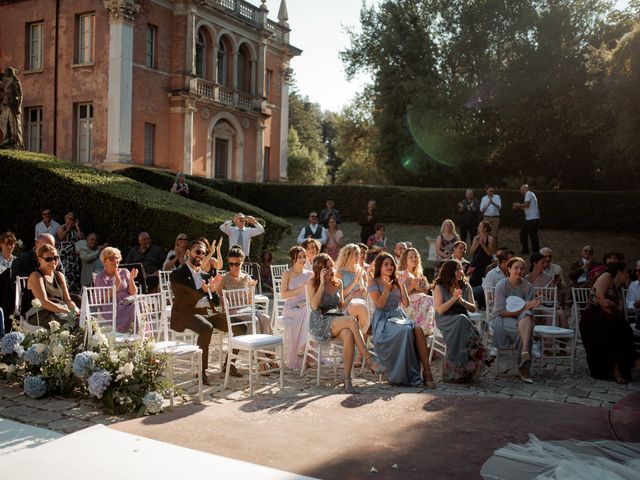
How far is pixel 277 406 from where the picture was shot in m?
6.87

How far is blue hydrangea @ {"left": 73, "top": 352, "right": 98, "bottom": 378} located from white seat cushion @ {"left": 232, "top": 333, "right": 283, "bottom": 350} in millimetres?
1493

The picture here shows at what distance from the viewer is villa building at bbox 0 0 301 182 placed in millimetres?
24984

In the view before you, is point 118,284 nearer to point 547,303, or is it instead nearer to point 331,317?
point 331,317

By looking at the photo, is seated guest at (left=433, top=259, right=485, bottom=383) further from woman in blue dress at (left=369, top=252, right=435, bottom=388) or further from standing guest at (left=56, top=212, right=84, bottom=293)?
standing guest at (left=56, top=212, right=84, bottom=293)

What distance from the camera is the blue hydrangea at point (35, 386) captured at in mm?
6867

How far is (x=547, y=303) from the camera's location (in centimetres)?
955

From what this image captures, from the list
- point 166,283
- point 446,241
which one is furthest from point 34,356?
point 446,241

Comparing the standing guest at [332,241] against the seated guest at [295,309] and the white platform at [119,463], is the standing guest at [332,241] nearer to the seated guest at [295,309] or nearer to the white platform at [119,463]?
the seated guest at [295,309]

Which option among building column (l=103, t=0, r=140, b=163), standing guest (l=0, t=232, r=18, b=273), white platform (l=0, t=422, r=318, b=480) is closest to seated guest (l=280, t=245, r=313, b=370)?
white platform (l=0, t=422, r=318, b=480)

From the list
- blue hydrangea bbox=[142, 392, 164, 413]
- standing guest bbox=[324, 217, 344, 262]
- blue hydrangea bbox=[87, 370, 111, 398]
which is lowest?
blue hydrangea bbox=[142, 392, 164, 413]

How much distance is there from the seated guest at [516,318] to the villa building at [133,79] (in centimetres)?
1882

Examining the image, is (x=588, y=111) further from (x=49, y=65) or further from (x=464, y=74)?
(x=49, y=65)

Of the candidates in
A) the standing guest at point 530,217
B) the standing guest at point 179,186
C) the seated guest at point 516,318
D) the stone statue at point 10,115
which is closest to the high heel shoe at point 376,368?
the seated guest at point 516,318

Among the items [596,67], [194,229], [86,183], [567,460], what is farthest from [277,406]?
[596,67]
